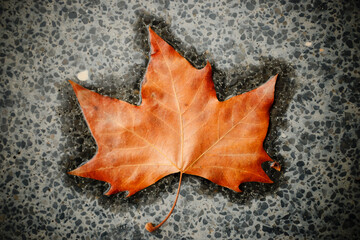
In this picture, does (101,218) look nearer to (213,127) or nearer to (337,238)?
(213,127)

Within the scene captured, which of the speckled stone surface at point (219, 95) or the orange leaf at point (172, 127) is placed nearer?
the orange leaf at point (172, 127)

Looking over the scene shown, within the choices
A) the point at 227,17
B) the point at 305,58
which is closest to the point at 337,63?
the point at 305,58

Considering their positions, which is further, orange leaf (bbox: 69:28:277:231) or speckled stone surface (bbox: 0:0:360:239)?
speckled stone surface (bbox: 0:0:360:239)

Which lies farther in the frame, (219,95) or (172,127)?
(219,95)
